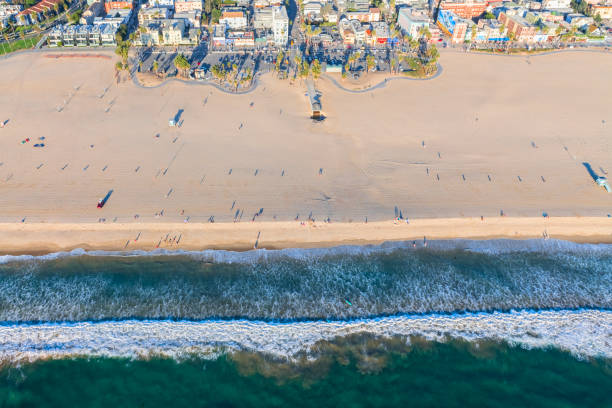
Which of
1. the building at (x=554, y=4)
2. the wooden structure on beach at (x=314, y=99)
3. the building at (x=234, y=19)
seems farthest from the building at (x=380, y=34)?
the building at (x=554, y=4)

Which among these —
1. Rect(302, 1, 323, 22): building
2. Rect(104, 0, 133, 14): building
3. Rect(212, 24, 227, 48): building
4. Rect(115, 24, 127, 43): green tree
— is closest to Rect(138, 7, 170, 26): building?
Rect(115, 24, 127, 43): green tree

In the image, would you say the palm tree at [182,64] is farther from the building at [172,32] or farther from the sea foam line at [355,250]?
the sea foam line at [355,250]

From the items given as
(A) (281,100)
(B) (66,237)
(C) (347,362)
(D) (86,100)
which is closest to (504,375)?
(C) (347,362)

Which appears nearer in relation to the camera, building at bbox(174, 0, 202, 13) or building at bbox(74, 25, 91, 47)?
building at bbox(74, 25, 91, 47)

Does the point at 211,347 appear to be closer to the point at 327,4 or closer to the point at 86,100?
the point at 86,100

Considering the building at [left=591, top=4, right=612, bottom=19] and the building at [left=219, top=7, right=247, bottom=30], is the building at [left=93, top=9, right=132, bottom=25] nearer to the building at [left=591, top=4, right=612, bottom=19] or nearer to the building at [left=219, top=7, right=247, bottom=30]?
the building at [left=219, top=7, right=247, bottom=30]
